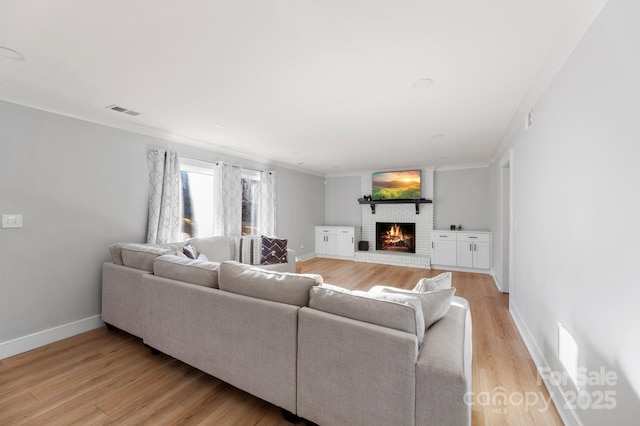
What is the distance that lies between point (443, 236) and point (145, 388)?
562cm

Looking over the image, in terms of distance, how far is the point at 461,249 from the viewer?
5672mm

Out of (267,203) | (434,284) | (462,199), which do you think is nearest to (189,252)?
(267,203)

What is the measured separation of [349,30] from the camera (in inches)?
61.2

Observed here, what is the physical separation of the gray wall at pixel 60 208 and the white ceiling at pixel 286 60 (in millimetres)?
250

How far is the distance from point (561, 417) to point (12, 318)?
4.41 meters

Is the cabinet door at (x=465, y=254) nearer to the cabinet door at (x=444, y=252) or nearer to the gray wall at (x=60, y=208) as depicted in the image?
the cabinet door at (x=444, y=252)

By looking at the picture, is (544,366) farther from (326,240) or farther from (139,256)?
(326,240)

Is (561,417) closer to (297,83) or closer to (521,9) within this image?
(521,9)

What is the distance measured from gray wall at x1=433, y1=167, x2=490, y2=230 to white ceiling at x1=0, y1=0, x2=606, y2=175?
2.99 meters

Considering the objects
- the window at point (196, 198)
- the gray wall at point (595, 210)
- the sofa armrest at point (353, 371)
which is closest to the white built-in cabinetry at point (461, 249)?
the gray wall at point (595, 210)

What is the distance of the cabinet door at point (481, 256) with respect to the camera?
5387 mm

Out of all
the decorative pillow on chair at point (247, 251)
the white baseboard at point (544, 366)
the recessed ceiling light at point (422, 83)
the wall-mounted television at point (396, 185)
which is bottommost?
the white baseboard at point (544, 366)

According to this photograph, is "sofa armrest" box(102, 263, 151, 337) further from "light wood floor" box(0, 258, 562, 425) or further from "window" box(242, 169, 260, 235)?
"window" box(242, 169, 260, 235)

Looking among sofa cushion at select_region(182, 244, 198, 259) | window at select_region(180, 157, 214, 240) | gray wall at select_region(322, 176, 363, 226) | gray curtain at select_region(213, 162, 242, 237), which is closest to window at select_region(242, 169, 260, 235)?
gray curtain at select_region(213, 162, 242, 237)
